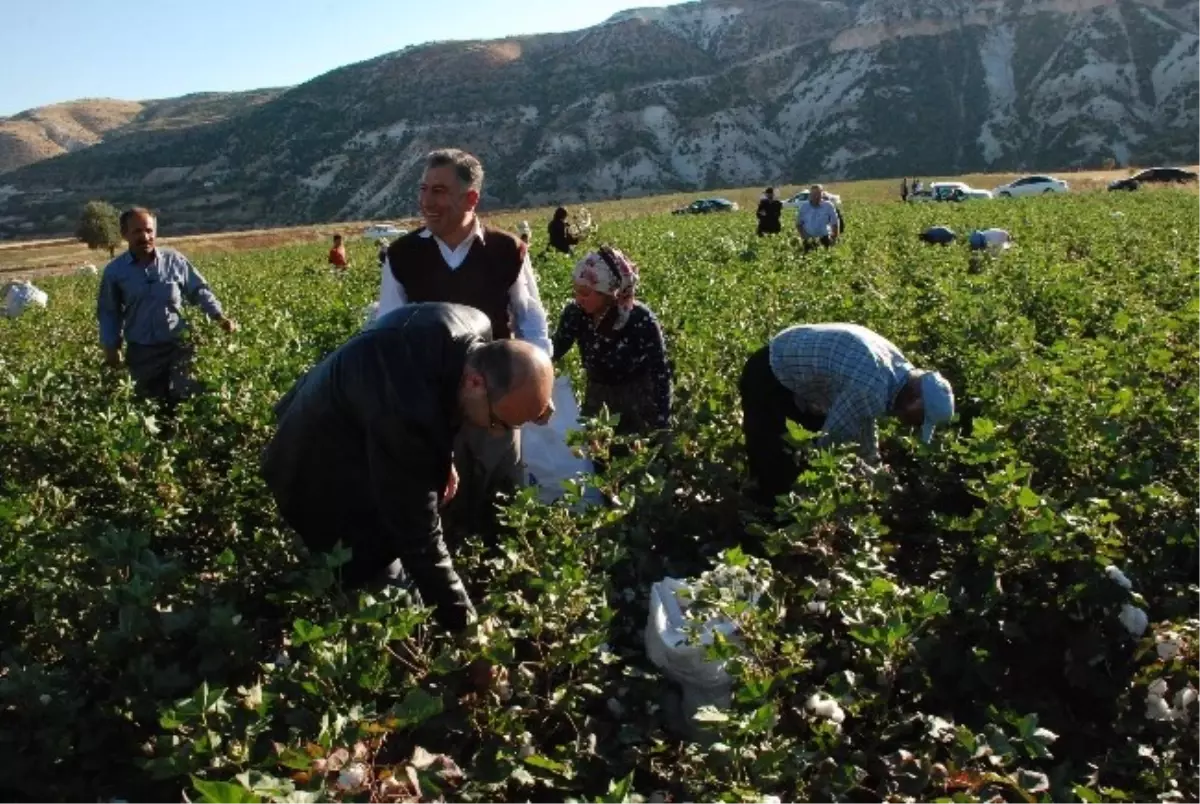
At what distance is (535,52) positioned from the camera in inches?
4432

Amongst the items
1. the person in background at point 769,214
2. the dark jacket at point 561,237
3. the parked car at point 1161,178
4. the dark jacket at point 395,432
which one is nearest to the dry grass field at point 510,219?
the parked car at point 1161,178

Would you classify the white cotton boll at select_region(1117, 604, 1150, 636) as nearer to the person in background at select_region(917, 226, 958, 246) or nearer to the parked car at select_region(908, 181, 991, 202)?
the person in background at select_region(917, 226, 958, 246)

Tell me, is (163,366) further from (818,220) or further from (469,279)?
(818,220)

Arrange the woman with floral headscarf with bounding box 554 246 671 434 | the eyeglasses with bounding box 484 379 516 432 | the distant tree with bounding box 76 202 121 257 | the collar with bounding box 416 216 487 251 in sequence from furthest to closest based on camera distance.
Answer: the distant tree with bounding box 76 202 121 257 < the woman with floral headscarf with bounding box 554 246 671 434 < the collar with bounding box 416 216 487 251 < the eyeglasses with bounding box 484 379 516 432

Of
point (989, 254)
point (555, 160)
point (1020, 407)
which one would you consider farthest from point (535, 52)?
point (1020, 407)

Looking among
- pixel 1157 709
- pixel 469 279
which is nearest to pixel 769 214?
pixel 469 279

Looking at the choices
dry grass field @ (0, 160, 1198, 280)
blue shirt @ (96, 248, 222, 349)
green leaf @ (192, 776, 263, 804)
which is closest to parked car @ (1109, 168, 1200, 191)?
dry grass field @ (0, 160, 1198, 280)

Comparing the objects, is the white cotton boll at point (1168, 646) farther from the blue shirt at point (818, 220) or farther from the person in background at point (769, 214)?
the person in background at point (769, 214)

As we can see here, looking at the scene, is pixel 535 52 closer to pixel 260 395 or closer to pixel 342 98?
pixel 342 98

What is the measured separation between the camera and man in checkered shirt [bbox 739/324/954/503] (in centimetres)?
395

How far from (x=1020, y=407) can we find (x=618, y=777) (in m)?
2.41

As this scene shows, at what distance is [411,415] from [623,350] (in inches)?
96.7

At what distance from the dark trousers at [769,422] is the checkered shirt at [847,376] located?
0.53ft

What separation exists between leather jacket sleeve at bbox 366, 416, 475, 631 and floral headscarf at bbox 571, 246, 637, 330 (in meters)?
2.05
